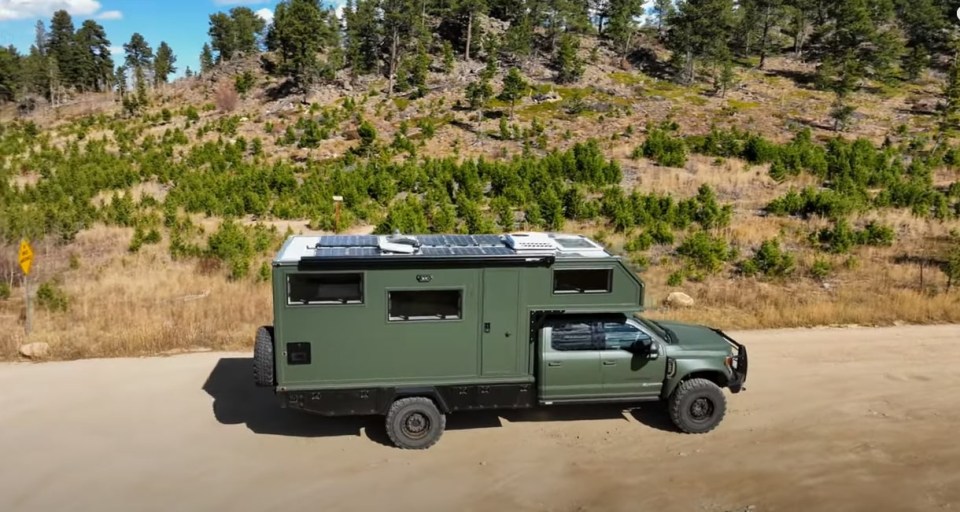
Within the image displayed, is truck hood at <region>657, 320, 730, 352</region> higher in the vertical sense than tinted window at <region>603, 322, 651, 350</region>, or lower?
lower

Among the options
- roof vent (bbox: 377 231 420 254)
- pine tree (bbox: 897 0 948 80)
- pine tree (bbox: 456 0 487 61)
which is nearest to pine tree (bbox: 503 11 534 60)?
pine tree (bbox: 456 0 487 61)

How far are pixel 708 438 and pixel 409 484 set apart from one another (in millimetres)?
4245

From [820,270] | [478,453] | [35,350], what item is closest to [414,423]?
[478,453]

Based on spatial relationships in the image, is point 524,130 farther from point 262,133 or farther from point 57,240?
point 57,240

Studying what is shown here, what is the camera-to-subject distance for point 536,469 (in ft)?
27.3

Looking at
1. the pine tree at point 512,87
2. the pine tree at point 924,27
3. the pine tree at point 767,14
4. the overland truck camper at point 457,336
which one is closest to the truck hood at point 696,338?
the overland truck camper at point 457,336

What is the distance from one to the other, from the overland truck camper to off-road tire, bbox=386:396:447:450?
15 millimetres

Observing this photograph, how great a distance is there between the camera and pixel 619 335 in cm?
900

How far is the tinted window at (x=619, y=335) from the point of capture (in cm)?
898

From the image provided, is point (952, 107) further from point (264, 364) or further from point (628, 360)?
point (264, 364)

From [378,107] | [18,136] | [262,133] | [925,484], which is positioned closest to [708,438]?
[925,484]

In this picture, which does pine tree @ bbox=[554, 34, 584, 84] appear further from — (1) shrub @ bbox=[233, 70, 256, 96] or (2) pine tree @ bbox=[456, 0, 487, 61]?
(1) shrub @ bbox=[233, 70, 256, 96]

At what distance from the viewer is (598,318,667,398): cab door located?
8938 mm

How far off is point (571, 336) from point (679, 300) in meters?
8.09
